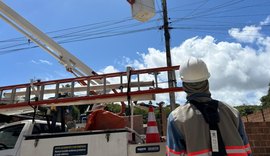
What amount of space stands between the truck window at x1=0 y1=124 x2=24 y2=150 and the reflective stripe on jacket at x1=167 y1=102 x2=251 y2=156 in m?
3.81

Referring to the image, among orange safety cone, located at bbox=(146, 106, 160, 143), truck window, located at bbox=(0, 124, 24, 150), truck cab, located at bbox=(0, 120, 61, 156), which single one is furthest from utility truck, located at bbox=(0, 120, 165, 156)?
truck window, located at bbox=(0, 124, 24, 150)

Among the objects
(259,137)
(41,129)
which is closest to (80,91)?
(41,129)

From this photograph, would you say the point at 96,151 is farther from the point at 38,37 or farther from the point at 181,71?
the point at 38,37

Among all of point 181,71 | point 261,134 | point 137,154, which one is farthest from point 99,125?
point 261,134

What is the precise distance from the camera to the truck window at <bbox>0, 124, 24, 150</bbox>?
5126 mm

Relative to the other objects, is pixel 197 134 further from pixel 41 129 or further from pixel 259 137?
pixel 259 137

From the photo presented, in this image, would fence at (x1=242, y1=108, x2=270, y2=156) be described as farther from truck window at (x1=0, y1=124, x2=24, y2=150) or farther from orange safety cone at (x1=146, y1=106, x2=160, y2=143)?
truck window at (x1=0, y1=124, x2=24, y2=150)

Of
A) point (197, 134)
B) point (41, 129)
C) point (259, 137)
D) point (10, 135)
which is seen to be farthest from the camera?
point (259, 137)

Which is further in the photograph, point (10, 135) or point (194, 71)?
point (10, 135)

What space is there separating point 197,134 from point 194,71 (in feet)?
1.89

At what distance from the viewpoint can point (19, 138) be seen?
5.05 m

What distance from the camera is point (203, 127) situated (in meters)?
2.17

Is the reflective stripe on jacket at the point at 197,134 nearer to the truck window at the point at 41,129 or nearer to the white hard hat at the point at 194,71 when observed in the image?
the white hard hat at the point at 194,71

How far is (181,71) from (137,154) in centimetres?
150
